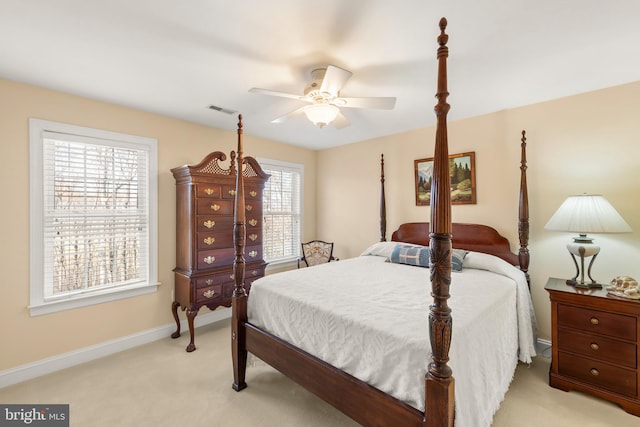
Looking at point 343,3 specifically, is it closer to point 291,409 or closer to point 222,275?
point 291,409

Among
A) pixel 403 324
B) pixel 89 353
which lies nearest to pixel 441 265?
pixel 403 324

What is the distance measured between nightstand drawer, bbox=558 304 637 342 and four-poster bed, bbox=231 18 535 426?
0.87 feet

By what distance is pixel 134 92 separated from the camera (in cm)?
260

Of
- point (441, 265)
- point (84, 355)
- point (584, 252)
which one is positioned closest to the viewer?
point (441, 265)

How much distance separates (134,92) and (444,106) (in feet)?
8.92

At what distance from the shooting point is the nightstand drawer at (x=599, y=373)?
1955mm

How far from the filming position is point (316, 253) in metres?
4.56

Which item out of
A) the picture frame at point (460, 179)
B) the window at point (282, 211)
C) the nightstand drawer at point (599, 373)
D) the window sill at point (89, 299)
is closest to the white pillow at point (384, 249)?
the picture frame at point (460, 179)

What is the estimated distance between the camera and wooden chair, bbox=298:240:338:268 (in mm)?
4535

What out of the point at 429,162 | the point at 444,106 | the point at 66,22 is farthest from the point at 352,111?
the point at 66,22

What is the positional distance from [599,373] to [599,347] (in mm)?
191

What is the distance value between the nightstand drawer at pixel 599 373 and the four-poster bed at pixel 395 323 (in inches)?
10.6

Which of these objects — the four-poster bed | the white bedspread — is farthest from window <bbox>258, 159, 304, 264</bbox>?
the white bedspread

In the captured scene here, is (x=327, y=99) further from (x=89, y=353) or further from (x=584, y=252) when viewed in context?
(x=89, y=353)
